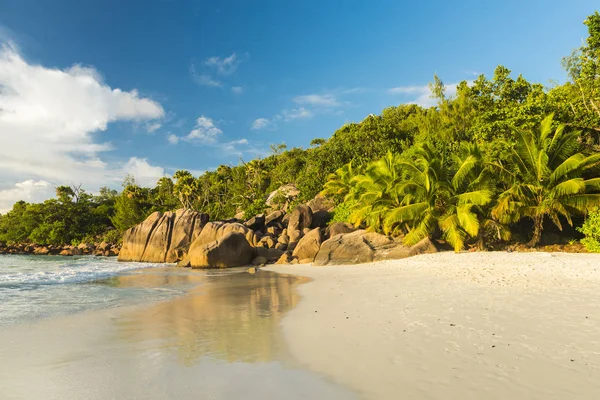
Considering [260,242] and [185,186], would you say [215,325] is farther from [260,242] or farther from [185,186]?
[185,186]

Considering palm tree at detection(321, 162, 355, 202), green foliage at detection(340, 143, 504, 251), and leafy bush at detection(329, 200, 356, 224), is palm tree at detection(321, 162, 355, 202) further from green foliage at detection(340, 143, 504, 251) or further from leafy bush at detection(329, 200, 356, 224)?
green foliage at detection(340, 143, 504, 251)

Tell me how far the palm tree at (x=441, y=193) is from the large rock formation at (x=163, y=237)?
19.0m

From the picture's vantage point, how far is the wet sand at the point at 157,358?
4020 mm

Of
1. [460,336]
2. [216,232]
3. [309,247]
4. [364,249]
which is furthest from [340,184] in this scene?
[460,336]

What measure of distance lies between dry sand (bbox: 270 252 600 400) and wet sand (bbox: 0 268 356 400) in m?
0.49

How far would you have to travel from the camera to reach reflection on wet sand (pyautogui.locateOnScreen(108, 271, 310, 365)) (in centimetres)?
541

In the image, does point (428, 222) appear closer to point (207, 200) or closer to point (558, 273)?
point (558, 273)

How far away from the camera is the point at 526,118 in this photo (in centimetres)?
1988

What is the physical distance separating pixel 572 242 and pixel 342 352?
18.0m

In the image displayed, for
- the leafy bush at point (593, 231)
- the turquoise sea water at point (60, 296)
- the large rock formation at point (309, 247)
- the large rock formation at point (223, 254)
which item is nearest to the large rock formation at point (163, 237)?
the large rock formation at point (223, 254)

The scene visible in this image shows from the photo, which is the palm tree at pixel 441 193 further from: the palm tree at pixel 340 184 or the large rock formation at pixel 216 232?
the large rock formation at pixel 216 232

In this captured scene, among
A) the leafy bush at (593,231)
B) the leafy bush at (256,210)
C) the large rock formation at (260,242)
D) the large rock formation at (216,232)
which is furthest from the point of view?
the leafy bush at (256,210)

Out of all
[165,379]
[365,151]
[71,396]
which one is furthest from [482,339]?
[365,151]

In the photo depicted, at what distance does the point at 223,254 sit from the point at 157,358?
58.7 feet
